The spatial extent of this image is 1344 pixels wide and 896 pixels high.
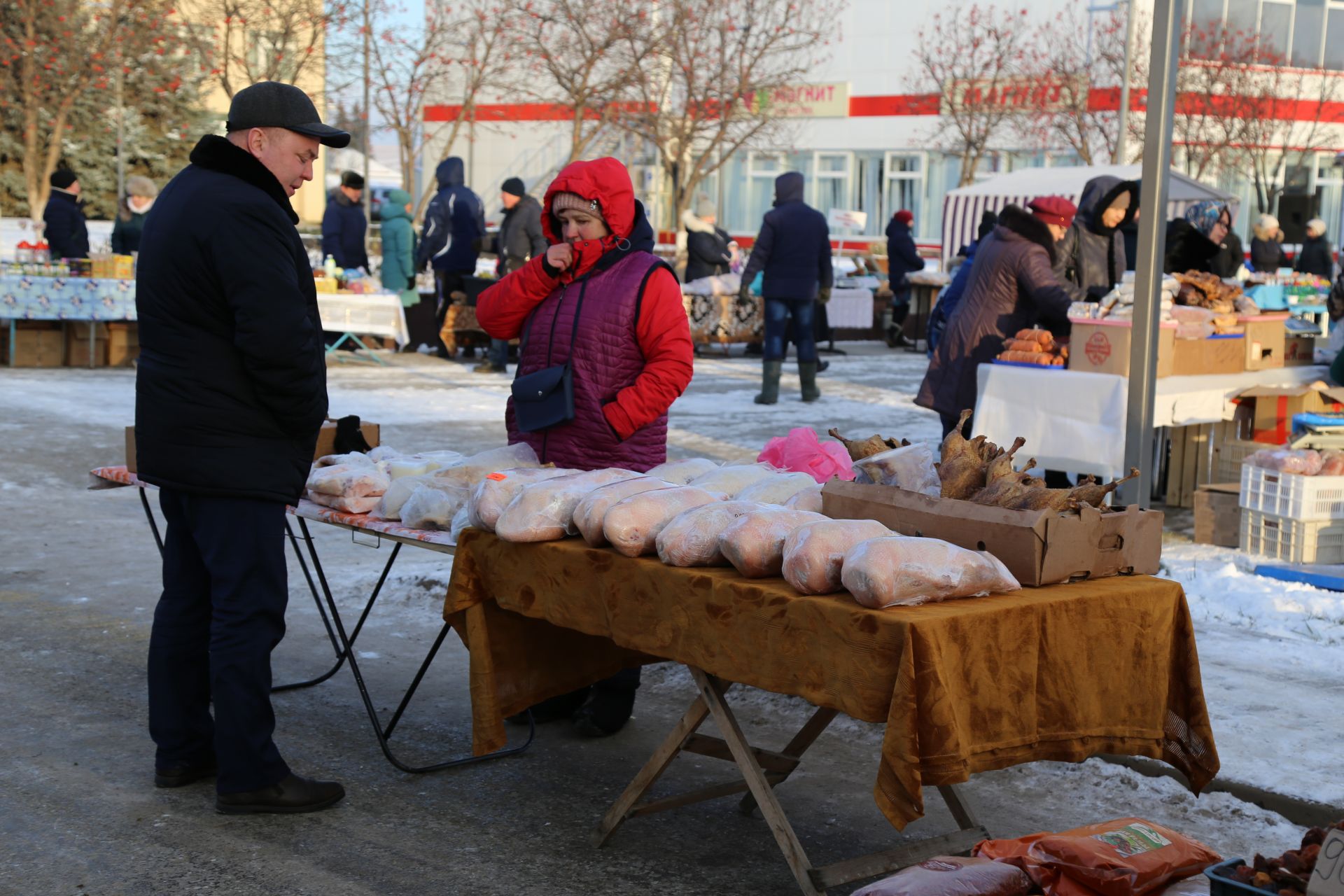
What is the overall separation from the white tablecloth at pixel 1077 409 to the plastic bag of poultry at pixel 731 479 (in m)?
4.23

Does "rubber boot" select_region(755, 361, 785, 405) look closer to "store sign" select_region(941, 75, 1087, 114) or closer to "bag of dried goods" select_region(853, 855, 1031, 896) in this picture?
"bag of dried goods" select_region(853, 855, 1031, 896)

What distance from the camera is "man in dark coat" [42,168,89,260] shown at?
1619 cm

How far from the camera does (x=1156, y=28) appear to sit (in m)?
6.89

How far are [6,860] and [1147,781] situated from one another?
3472mm

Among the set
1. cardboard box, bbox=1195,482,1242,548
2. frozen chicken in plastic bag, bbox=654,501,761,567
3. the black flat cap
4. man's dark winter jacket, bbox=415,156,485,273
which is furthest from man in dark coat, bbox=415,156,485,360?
frozen chicken in plastic bag, bbox=654,501,761,567

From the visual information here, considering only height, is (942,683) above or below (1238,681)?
above

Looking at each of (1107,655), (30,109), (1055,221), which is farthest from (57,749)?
(30,109)

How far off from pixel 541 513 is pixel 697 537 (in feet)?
1.79

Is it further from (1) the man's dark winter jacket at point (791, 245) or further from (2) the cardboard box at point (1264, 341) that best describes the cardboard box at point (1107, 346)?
(1) the man's dark winter jacket at point (791, 245)

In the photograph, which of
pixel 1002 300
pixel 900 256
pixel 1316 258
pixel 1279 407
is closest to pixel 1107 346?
pixel 1002 300

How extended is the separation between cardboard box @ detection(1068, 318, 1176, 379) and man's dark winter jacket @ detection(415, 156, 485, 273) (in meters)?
9.37

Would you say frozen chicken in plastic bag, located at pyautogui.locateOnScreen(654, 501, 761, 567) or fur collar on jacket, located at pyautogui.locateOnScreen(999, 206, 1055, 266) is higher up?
fur collar on jacket, located at pyautogui.locateOnScreen(999, 206, 1055, 266)

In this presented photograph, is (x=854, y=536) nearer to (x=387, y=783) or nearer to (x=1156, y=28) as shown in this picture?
(x=387, y=783)

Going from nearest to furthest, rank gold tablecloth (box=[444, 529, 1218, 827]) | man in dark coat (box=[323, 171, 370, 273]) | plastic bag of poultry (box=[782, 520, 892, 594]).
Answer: gold tablecloth (box=[444, 529, 1218, 827]), plastic bag of poultry (box=[782, 520, 892, 594]), man in dark coat (box=[323, 171, 370, 273])
